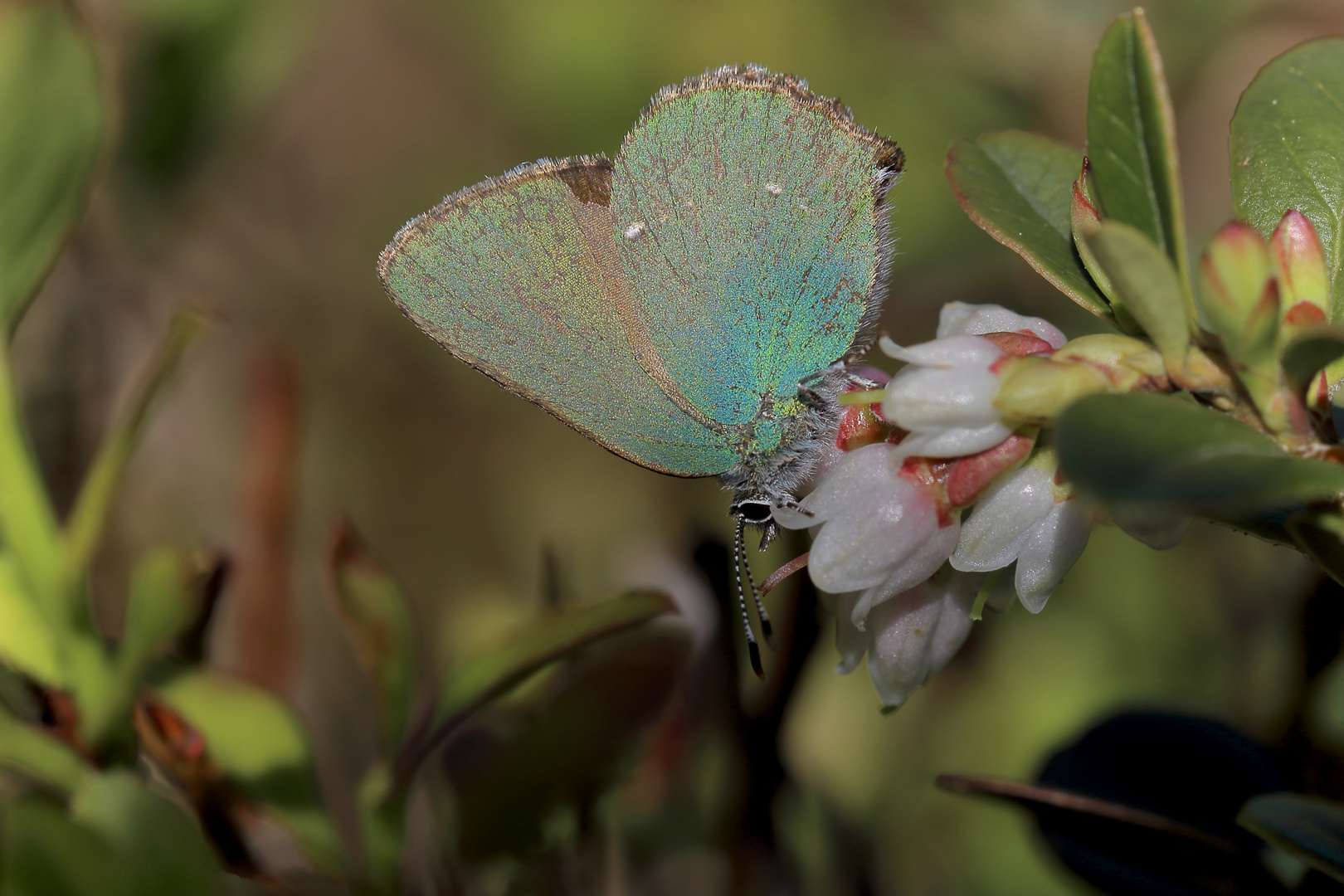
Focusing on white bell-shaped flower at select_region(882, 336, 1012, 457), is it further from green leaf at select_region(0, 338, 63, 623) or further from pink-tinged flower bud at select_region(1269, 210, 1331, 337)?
green leaf at select_region(0, 338, 63, 623)

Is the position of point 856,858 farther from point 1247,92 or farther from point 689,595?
point 1247,92

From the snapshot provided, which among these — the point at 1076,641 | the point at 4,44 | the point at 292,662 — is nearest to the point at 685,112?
the point at 4,44

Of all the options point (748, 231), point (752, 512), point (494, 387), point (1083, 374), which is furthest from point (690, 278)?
point (494, 387)

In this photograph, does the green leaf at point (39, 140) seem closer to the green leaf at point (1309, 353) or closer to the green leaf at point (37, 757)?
the green leaf at point (37, 757)

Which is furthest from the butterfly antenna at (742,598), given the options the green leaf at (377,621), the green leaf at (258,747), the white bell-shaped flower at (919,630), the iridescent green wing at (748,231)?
the green leaf at (258,747)

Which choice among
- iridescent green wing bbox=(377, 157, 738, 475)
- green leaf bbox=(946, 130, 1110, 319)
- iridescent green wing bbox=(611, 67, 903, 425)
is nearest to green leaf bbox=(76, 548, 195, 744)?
iridescent green wing bbox=(377, 157, 738, 475)
